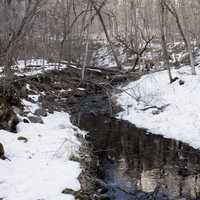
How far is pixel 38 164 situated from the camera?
1138 centimetres

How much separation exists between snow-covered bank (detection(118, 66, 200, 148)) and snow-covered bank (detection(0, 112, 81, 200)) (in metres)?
4.01

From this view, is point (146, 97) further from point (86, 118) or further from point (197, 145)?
point (197, 145)

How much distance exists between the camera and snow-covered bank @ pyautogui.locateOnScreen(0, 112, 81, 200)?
9.36 metres

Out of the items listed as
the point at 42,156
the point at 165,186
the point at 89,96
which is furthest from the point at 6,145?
the point at 89,96

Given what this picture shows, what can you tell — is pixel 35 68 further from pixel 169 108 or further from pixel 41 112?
pixel 169 108

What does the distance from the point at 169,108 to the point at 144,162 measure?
8269mm

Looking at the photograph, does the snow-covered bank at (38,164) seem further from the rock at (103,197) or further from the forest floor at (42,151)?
the rock at (103,197)

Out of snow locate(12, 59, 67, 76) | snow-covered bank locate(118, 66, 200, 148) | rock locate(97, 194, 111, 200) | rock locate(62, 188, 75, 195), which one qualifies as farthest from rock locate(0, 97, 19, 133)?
rock locate(97, 194, 111, 200)

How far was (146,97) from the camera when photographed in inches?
922

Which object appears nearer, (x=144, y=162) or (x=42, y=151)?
(x=42, y=151)

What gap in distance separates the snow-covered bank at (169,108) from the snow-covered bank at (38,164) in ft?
13.2

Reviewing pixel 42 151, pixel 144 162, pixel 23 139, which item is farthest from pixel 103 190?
pixel 23 139

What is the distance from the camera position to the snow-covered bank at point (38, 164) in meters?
9.36

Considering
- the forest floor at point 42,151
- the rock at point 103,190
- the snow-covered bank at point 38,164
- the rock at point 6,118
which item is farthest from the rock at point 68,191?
the rock at point 6,118
